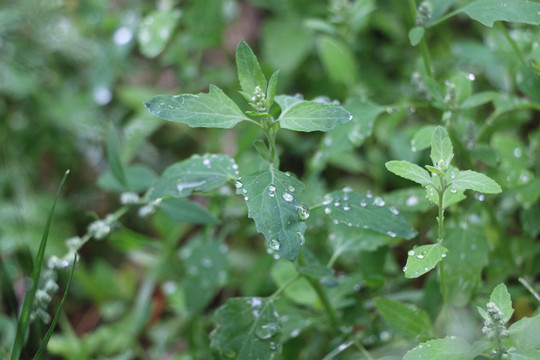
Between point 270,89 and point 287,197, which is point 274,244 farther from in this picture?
point 270,89

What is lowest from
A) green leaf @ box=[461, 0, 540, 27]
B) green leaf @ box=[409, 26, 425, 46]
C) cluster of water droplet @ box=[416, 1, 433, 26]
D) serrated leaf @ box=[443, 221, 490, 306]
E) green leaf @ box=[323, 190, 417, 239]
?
serrated leaf @ box=[443, 221, 490, 306]

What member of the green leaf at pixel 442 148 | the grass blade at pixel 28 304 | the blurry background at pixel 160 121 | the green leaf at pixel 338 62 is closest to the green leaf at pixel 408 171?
the green leaf at pixel 442 148

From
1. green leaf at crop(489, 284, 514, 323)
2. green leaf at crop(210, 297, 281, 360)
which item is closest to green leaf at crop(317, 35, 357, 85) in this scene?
green leaf at crop(210, 297, 281, 360)

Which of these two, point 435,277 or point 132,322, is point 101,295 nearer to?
point 132,322

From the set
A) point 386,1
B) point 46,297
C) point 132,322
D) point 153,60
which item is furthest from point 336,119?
point 153,60

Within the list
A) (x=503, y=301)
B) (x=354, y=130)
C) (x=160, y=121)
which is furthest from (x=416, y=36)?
(x=160, y=121)

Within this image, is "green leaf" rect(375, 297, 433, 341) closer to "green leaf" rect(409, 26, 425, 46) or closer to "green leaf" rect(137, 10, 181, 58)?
"green leaf" rect(409, 26, 425, 46)

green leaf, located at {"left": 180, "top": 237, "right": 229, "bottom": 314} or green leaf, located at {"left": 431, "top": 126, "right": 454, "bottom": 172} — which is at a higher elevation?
green leaf, located at {"left": 431, "top": 126, "right": 454, "bottom": 172}
